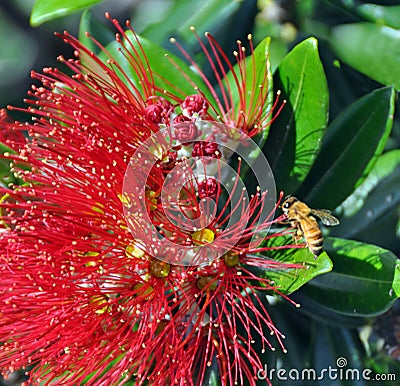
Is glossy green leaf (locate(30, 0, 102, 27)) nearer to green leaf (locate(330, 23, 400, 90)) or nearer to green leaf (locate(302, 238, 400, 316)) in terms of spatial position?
green leaf (locate(330, 23, 400, 90))

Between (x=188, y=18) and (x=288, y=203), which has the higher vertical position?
(x=188, y=18)

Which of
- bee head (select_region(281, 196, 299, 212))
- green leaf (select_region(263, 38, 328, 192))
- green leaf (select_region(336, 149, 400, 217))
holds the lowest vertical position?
green leaf (select_region(336, 149, 400, 217))

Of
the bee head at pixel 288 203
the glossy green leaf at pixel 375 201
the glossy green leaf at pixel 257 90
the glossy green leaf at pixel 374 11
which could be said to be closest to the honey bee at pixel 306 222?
A: the bee head at pixel 288 203

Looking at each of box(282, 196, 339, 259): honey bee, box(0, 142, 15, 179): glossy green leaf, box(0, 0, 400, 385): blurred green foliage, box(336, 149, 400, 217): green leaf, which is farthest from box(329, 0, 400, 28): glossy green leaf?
box(0, 142, 15, 179): glossy green leaf

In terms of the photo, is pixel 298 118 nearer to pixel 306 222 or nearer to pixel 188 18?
pixel 306 222

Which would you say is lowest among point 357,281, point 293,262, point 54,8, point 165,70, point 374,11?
point 357,281

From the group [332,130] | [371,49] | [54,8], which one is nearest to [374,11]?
[371,49]
